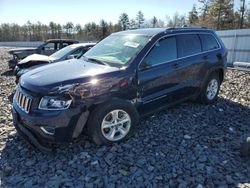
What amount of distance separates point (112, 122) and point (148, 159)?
797 mm

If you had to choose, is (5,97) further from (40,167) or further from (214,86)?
(214,86)

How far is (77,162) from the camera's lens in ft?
12.3

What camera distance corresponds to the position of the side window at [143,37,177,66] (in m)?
4.58

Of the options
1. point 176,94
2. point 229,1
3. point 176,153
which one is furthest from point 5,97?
point 229,1

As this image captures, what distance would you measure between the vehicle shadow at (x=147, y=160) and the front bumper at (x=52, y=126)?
33cm

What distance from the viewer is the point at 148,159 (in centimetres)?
379

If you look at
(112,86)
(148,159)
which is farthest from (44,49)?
(148,159)

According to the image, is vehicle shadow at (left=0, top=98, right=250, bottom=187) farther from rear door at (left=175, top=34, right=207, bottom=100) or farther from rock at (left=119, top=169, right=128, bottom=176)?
rear door at (left=175, top=34, right=207, bottom=100)

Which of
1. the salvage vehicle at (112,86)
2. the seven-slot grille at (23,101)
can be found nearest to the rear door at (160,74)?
the salvage vehicle at (112,86)

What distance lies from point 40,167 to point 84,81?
135 cm

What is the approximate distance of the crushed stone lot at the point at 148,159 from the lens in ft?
11.0

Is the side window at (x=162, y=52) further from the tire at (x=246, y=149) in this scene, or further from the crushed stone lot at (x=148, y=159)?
the tire at (x=246, y=149)

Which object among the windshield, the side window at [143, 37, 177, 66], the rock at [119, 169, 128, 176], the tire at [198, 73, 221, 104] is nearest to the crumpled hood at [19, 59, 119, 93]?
the windshield

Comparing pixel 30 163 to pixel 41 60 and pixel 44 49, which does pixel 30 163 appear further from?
pixel 44 49
